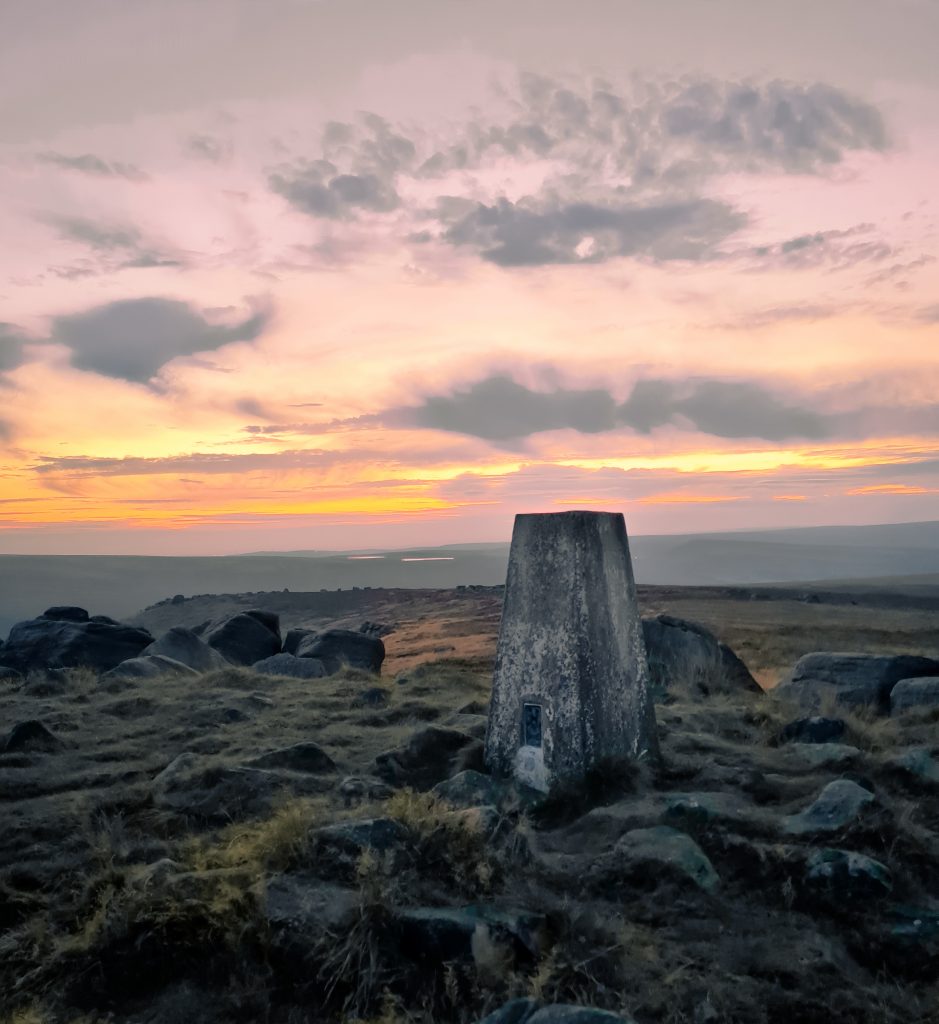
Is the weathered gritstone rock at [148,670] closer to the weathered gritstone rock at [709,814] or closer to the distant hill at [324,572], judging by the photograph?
the weathered gritstone rock at [709,814]

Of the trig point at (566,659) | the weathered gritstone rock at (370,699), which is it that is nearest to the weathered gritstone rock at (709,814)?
the trig point at (566,659)

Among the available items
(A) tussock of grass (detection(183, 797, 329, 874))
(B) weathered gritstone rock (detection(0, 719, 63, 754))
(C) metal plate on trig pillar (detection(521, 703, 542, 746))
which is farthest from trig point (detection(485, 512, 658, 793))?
(B) weathered gritstone rock (detection(0, 719, 63, 754))

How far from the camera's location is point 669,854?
5.57m

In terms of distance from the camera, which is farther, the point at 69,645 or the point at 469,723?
the point at 69,645

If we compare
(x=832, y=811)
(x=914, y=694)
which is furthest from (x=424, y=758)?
(x=914, y=694)

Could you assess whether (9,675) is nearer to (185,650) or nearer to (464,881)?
(185,650)

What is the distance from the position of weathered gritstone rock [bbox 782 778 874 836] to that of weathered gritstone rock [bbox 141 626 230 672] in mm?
13041

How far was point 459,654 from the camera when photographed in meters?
23.3

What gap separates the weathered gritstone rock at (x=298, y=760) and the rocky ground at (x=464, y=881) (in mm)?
28

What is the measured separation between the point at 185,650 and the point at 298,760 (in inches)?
400

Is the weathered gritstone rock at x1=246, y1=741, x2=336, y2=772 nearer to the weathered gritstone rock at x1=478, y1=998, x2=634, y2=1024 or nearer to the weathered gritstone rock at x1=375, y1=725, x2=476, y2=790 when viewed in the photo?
the weathered gritstone rock at x1=375, y1=725, x2=476, y2=790

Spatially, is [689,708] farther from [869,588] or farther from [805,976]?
[869,588]

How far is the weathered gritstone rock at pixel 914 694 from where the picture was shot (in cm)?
1084

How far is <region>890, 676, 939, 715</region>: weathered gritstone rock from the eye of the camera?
35.6ft
